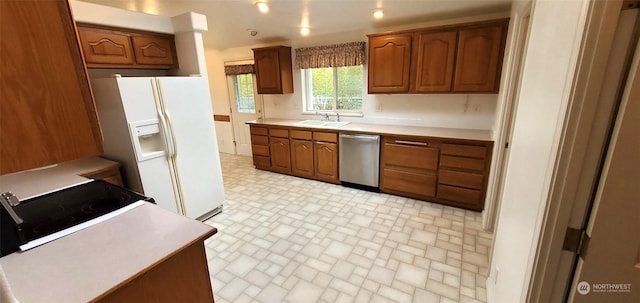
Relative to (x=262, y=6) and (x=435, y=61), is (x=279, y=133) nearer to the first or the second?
(x=262, y=6)

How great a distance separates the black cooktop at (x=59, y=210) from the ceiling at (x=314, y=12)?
2213 mm

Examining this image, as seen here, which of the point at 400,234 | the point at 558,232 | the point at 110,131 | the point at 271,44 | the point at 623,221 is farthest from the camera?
the point at 271,44

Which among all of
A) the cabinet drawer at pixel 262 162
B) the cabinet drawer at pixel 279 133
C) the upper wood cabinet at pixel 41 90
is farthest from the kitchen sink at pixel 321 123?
the upper wood cabinet at pixel 41 90

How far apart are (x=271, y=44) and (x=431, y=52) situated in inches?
107

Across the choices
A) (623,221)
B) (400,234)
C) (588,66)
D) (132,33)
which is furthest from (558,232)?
(132,33)

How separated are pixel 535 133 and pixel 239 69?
4768 millimetres

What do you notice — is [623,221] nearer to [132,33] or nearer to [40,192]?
[40,192]

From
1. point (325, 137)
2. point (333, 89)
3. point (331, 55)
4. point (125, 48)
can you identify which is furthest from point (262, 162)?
point (125, 48)

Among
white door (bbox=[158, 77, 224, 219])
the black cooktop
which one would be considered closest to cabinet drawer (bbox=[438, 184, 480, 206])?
white door (bbox=[158, 77, 224, 219])

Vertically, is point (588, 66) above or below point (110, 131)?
above

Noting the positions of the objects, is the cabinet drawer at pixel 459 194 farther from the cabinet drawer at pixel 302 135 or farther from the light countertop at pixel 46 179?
the light countertop at pixel 46 179

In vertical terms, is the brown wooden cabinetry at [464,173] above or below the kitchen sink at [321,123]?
below

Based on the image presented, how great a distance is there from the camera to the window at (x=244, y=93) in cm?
512

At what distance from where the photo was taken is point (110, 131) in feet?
7.84
